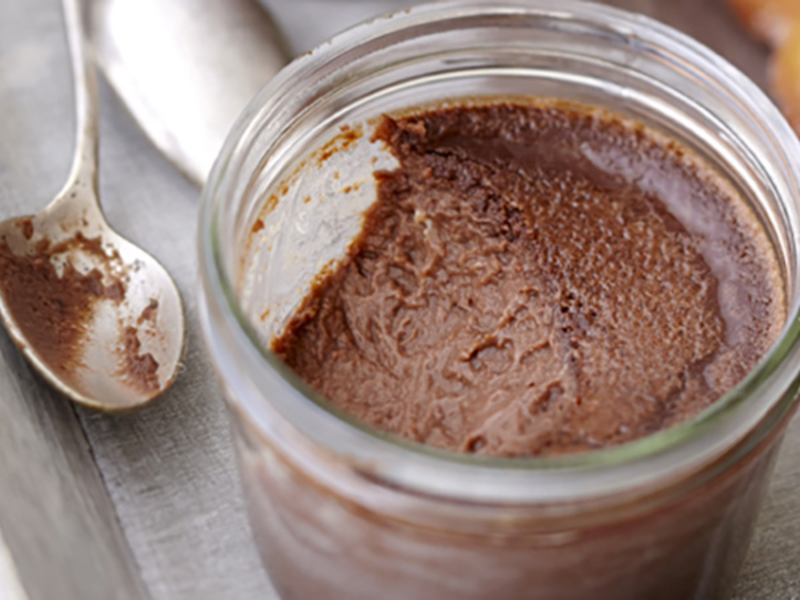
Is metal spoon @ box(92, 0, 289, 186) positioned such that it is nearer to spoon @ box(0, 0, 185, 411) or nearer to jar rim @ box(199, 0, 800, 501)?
spoon @ box(0, 0, 185, 411)

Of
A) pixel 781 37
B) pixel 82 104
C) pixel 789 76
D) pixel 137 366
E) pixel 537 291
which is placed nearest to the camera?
pixel 537 291

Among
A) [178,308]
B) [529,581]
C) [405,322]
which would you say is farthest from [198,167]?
[529,581]

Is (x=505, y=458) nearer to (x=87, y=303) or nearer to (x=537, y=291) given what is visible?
(x=537, y=291)

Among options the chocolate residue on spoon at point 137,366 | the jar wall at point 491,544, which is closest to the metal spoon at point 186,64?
the chocolate residue on spoon at point 137,366

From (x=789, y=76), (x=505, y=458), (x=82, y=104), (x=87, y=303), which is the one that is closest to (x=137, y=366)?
(x=87, y=303)

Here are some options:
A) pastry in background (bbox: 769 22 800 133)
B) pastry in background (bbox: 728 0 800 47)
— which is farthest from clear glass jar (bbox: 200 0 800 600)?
pastry in background (bbox: 728 0 800 47)

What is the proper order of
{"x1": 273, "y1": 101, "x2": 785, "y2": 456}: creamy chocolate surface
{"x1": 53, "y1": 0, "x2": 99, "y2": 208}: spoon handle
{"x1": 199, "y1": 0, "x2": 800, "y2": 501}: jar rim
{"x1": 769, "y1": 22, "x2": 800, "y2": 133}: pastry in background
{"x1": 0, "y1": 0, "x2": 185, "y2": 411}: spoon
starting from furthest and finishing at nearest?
{"x1": 769, "y1": 22, "x2": 800, "y2": 133}: pastry in background → {"x1": 53, "y1": 0, "x2": 99, "y2": 208}: spoon handle → {"x1": 0, "y1": 0, "x2": 185, "y2": 411}: spoon → {"x1": 273, "y1": 101, "x2": 785, "y2": 456}: creamy chocolate surface → {"x1": 199, "y1": 0, "x2": 800, "y2": 501}: jar rim

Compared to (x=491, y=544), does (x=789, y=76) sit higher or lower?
higher
